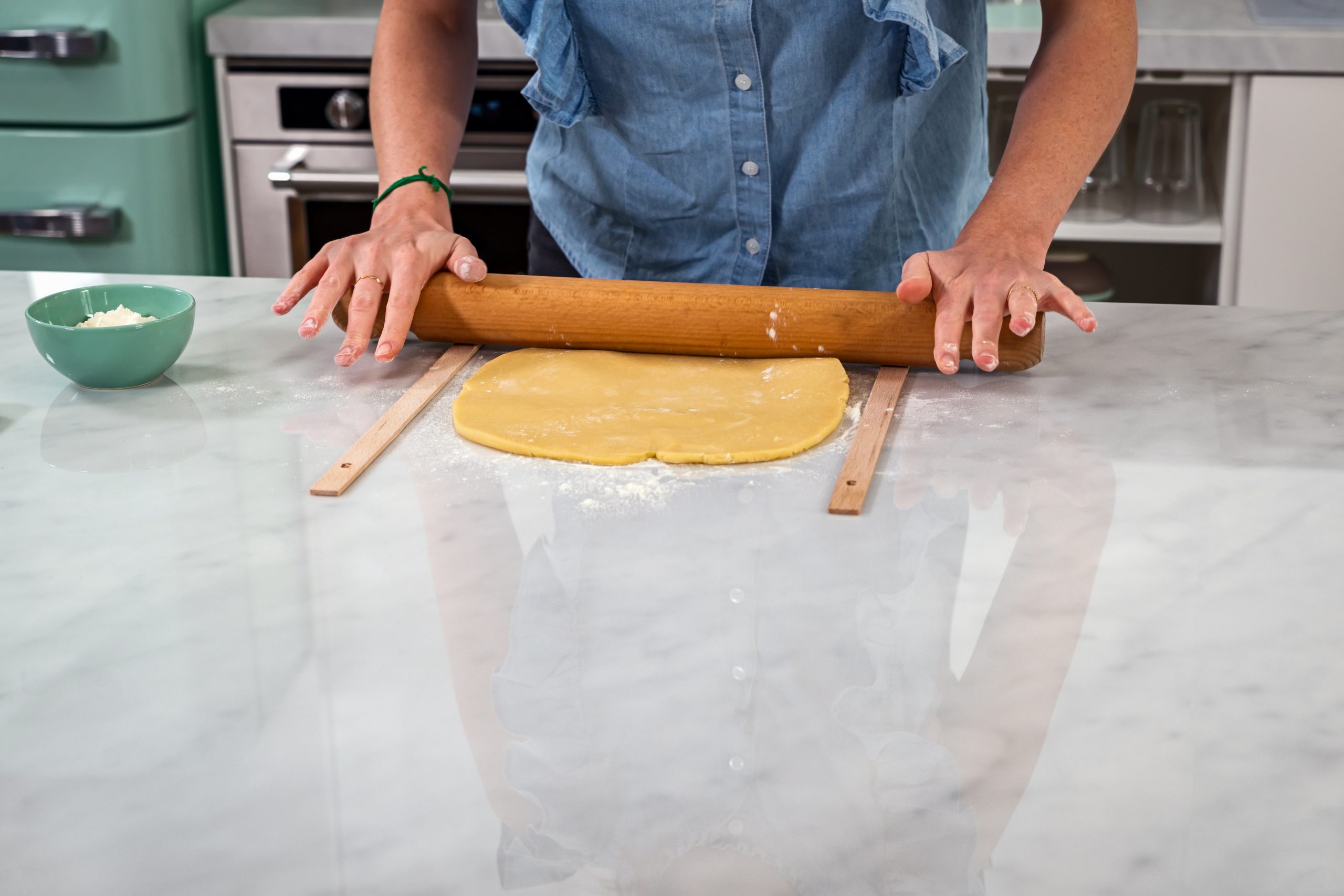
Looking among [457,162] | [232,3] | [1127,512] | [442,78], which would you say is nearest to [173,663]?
[1127,512]

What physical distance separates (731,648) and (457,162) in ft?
5.23

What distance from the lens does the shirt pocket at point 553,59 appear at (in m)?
1.14

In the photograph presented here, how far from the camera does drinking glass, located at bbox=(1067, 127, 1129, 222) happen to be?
2055 mm

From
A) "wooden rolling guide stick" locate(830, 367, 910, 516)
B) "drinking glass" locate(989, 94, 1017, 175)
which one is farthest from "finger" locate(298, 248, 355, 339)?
"drinking glass" locate(989, 94, 1017, 175)

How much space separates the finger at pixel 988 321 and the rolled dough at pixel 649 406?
102mm

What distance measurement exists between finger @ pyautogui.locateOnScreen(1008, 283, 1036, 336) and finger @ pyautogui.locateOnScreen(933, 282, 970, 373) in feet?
0.11

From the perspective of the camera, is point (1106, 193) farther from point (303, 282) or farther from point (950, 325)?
point (303, 282)

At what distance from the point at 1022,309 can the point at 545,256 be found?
585mm

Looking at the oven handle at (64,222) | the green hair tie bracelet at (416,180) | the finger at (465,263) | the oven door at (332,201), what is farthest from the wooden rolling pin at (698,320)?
the oven handle at (64,222)

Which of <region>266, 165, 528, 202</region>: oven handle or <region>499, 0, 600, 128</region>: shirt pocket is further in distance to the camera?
<region>266, 165, 528, 202</region>: oven handle

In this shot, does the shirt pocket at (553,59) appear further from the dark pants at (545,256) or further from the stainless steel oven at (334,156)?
the stainless steel oven at (334,156)

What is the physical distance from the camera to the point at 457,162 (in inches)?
82.4

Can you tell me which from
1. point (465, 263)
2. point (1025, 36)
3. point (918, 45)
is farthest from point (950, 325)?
point (1025, 36)

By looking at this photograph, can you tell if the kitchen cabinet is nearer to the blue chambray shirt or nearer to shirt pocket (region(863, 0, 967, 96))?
the blue chambray shirt
